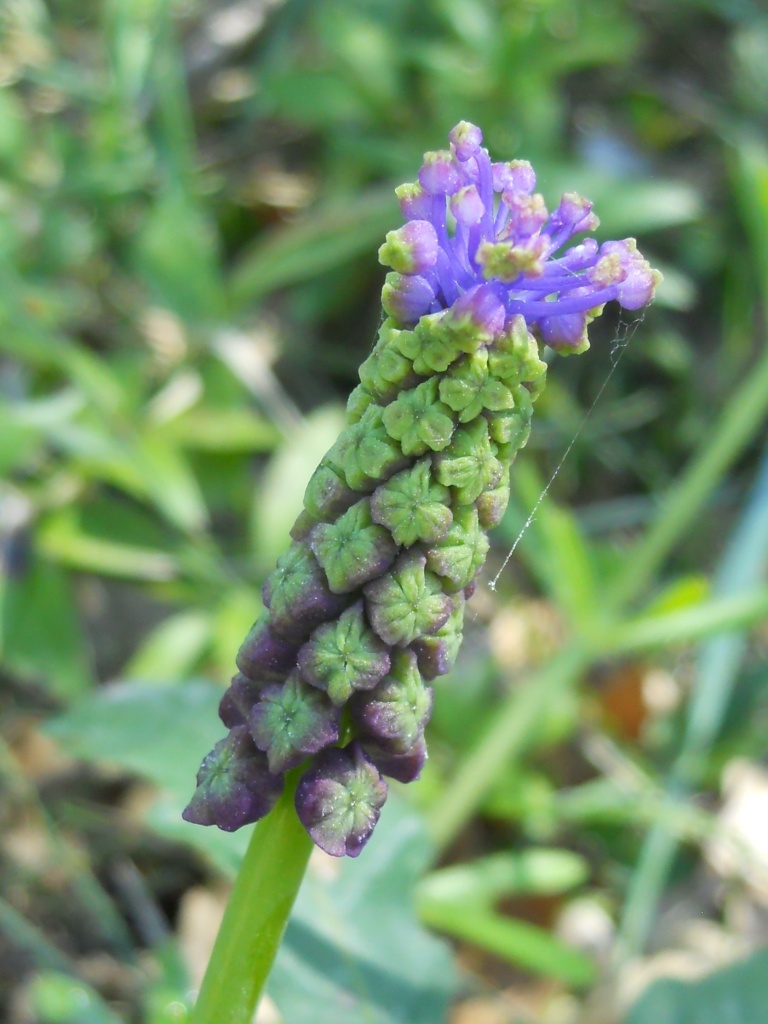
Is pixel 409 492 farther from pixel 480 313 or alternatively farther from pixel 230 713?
pixel 230 713

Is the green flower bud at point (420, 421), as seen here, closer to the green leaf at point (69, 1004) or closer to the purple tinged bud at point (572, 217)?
the purple tinged bud at point (572, 217)

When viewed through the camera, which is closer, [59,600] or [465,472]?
[465,472]

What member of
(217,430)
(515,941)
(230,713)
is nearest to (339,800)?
(230,713)

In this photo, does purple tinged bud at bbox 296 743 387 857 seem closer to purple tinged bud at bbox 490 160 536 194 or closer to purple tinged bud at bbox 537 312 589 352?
purple tinged bud at bbox 537 312 589 352

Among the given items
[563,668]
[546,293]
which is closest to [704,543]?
[563,668]

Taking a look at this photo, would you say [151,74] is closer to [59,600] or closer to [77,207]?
[77,207]

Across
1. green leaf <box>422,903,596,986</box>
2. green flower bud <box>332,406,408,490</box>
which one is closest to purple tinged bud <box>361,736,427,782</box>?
green flower bud <box>332,406,408,490</box>
